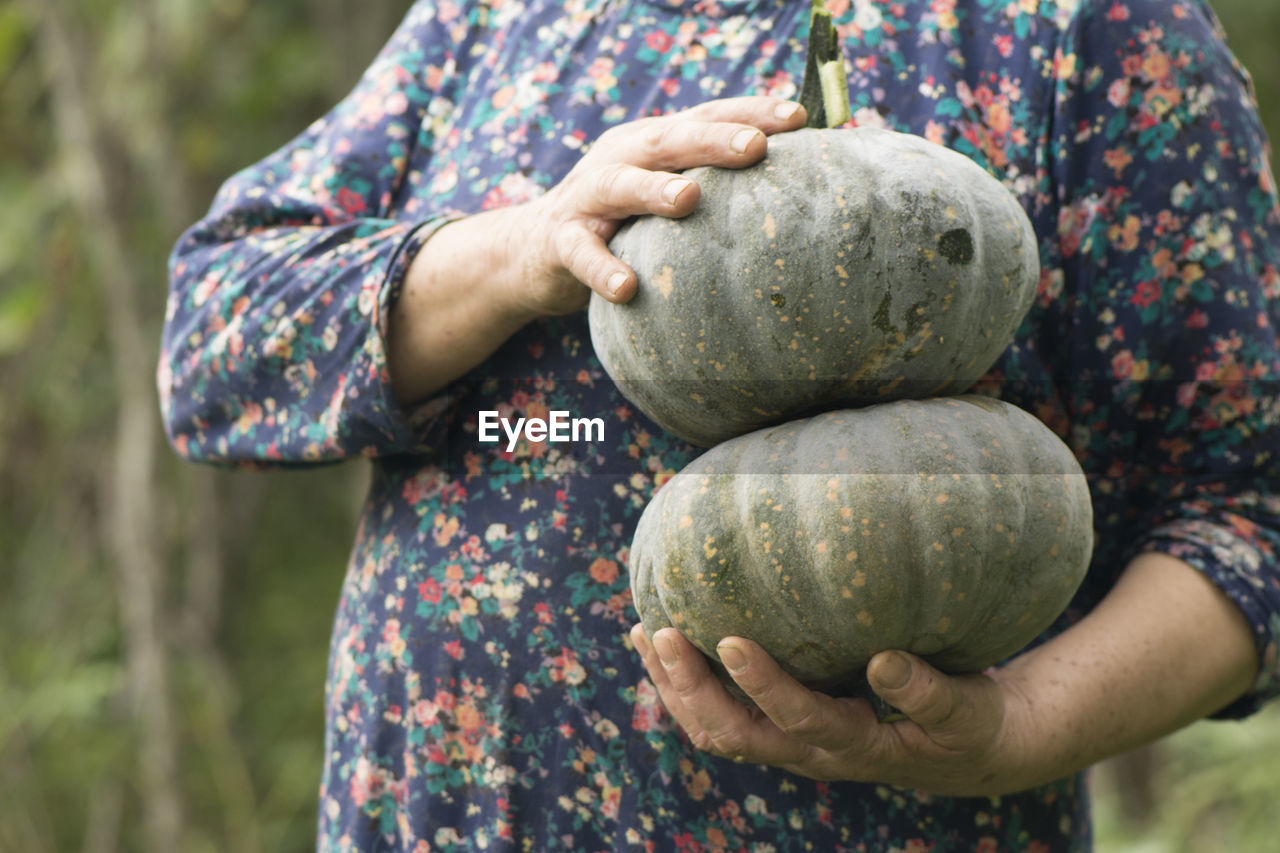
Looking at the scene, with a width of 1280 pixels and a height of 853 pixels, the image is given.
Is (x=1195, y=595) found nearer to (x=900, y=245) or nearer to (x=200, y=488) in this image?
(x=900, y=245)

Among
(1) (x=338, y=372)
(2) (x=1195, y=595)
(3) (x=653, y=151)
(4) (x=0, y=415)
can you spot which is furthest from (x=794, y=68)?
(4) (x=0, y=415)

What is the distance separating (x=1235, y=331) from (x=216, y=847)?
2883mm

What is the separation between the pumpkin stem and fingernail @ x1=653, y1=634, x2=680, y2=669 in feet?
1.38

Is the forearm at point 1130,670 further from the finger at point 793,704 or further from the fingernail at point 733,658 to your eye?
the fingernail at point 733,658

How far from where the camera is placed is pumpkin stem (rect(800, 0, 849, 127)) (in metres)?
0.88

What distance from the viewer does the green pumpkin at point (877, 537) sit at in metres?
0.77

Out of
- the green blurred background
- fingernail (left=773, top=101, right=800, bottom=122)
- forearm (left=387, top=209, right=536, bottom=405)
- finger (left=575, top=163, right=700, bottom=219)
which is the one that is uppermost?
fingernail (left=773, top=101, right=800, bottom=122)

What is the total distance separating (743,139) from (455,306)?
37 centimetres

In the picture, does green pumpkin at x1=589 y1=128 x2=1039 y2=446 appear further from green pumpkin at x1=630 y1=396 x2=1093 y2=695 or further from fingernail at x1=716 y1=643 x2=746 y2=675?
fingernail at x1=716 y1=643 x2=746 y2=675

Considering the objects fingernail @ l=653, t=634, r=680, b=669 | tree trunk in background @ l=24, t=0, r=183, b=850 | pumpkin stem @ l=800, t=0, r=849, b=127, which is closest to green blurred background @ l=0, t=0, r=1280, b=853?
tree trunk in background @ l=24, t=0, r=183, b=850

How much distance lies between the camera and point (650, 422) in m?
1.06

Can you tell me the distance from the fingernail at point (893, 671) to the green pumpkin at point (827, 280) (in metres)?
0.19

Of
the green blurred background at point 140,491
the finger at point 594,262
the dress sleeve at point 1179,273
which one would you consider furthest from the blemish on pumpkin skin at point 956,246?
the green blurred background at point 140,491

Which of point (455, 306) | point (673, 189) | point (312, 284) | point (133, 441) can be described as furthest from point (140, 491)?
point (673, 189)
